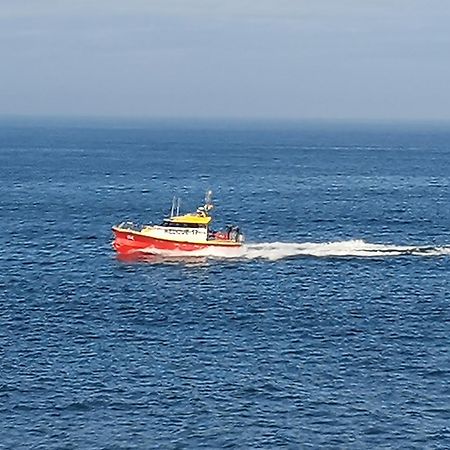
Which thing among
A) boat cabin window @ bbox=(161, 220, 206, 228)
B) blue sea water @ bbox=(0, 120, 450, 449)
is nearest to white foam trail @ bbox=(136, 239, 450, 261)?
blue sea water @ bbox=(0, 120, 450, 449)

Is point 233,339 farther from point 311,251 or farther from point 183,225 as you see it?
point 311,251

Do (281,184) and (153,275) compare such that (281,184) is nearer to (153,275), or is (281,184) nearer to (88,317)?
(153,275)

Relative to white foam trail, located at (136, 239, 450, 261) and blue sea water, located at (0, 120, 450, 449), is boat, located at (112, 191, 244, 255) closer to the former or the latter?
white foam trail, located at (136, 239, 450, 261)

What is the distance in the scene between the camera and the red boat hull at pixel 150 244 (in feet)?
340

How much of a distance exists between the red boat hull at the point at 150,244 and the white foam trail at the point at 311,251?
0.38m

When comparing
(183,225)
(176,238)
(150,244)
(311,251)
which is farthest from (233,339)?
(311,251)

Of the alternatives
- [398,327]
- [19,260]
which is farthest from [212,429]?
[19,260]

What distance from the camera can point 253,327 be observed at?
250ft

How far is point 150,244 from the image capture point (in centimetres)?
10419

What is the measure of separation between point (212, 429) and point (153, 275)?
137 ft

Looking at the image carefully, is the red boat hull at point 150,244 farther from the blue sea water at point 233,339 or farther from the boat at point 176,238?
the blue sea water at point 233,339

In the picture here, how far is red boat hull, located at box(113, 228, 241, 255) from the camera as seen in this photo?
103750 mm

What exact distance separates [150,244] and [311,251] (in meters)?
19.8

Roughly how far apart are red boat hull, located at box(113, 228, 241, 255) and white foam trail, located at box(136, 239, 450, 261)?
0.38 m
